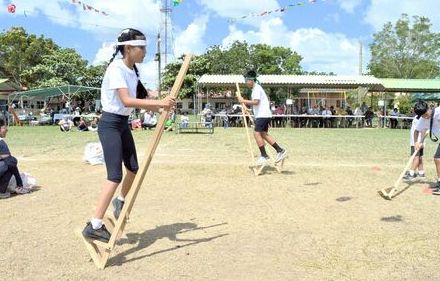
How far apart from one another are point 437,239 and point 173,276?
2.83 m

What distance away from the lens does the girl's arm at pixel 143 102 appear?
4584 millimetres

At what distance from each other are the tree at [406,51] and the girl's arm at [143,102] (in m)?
56.7

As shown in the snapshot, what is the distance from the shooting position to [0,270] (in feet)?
14.1

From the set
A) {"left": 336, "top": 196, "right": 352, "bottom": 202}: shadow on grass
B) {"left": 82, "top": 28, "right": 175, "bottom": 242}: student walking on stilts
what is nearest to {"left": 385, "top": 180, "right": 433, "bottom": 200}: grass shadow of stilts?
{"left": 336, "top": 196, "right": 352, "bottom": 202}: shadow on grass

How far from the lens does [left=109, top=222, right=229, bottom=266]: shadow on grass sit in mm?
4740

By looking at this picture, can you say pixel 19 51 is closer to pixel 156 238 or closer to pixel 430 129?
pixel 430 129

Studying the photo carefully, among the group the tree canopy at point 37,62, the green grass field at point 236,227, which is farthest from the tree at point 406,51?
the green grass field at point 236,227

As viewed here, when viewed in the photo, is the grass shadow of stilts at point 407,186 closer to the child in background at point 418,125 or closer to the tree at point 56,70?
the child in background at point 418,125

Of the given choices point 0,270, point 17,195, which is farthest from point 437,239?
point 17,195

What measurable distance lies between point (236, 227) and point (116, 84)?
84.4 inches

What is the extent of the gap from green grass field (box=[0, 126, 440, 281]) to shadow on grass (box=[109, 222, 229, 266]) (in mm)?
11

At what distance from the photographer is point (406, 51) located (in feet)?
189

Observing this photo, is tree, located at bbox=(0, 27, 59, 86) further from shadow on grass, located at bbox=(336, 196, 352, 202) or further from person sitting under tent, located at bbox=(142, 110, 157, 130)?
shadow on grass, located at bbox=(336, 196, 352, 202)

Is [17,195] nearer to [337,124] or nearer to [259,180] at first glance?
[259,180]
